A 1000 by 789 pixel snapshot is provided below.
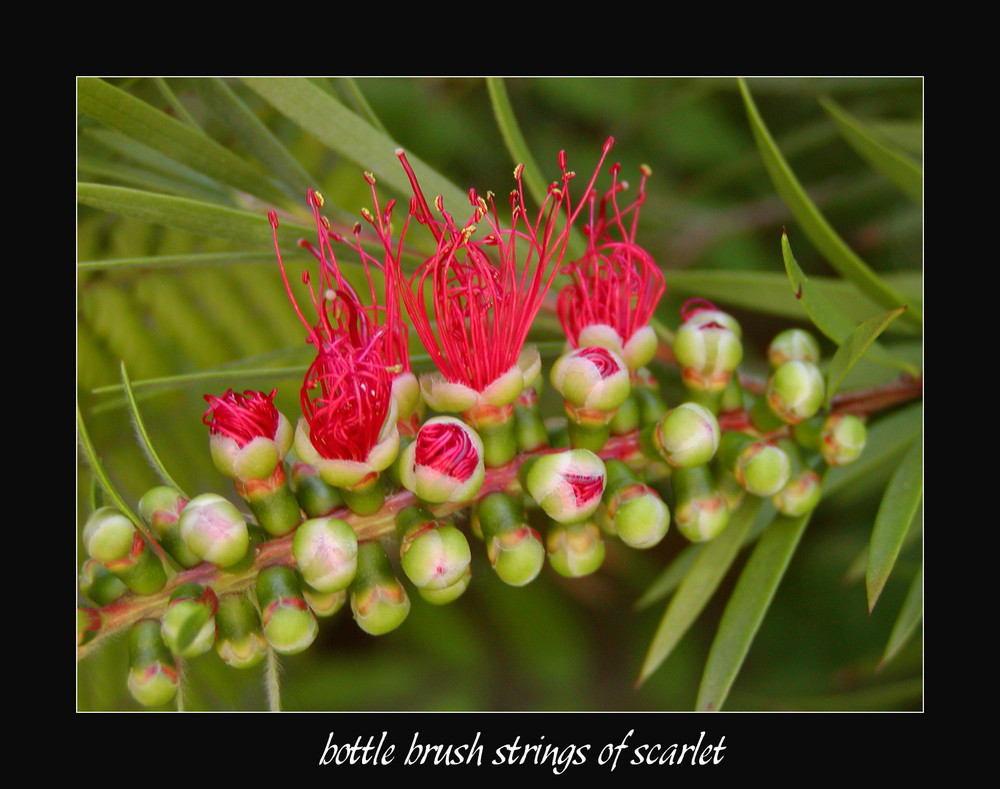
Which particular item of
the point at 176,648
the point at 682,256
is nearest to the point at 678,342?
the point at 176,648

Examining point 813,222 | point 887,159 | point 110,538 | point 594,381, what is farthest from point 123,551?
point 887,159

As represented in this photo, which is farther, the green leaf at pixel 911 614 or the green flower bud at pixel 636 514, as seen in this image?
the green leaf at pixel 911 614

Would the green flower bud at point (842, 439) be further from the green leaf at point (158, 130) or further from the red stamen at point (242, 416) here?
the green leaf at point (158, 130)

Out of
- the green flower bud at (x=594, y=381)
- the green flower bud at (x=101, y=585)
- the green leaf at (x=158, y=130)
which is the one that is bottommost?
the green flower bud at (x=101, y=585)

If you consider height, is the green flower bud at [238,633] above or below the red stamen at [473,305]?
below

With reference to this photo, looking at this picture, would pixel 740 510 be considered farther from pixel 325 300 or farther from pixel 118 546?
pixel 118 546

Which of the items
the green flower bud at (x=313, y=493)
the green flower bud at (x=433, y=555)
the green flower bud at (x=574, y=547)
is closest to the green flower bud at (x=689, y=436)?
the green flower bud at (x=574, y=547)

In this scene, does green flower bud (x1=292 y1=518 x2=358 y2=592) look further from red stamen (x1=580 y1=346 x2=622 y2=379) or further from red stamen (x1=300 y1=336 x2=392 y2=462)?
red stamen (x1=580 y1=346 x2=622 y2=379)
